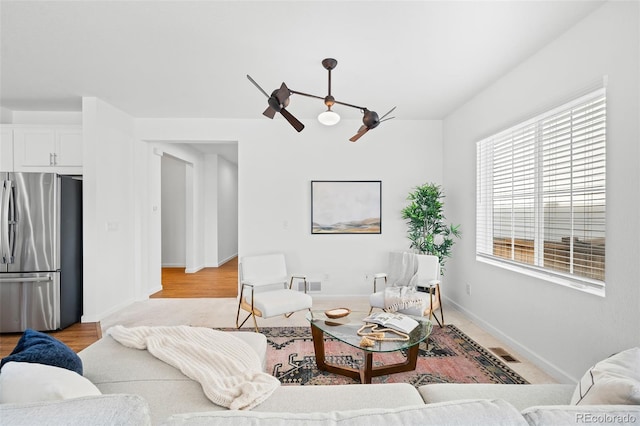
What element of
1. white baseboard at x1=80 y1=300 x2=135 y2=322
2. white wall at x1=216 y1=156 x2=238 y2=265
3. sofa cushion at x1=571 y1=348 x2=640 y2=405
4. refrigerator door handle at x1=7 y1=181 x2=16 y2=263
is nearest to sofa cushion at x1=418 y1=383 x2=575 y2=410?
sofa cushion at x1=571 y1=348 x2=640 y2=405

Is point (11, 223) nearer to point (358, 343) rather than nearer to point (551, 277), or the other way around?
point (358, 343)

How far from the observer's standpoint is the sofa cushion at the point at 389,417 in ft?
2.58

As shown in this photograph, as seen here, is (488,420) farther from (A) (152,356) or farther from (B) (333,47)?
(B) (333,47)

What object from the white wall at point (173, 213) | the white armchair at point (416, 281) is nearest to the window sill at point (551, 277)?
the white armchair at point (416, 281)

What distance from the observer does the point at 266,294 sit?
12.3ft

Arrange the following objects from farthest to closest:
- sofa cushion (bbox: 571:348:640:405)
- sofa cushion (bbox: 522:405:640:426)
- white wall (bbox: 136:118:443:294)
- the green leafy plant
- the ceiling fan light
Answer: white wall (bbox: 136:118:443:294)
the green leafy plant
the ceiling fan light
sofa cushion (bbox: 571:348:640:405)
sofa cushion (bbox: 522:405:640:426)

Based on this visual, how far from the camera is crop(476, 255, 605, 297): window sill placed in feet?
7.58

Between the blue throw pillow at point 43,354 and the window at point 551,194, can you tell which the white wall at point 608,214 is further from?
the blue throw pillow at point 43,354

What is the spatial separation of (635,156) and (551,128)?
866mm

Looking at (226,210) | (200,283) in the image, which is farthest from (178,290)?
(226,210)

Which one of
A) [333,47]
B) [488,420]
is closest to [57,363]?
[488,420]

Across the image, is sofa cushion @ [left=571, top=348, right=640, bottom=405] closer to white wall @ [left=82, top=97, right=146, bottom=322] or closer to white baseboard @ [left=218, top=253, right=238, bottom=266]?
white wall @ [left=82, top=97, right=146, bottom=322]

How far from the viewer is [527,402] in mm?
1523

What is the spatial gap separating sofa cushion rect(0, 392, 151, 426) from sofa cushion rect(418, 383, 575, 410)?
1319 millimetres
